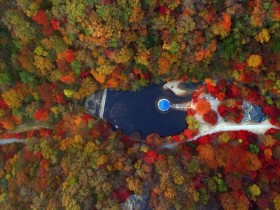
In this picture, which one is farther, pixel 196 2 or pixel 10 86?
Result: pixel 10 86

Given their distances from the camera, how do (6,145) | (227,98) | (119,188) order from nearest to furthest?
(119,188) < (227,98) < (6,145)

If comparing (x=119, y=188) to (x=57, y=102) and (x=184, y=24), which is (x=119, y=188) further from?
(x=184, y=24)

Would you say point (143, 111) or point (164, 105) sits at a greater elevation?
point (164, 105)

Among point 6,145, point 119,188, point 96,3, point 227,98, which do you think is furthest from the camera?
point 6,145

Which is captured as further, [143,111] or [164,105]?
[143,111]

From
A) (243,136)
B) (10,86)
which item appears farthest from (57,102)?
(243,136)
